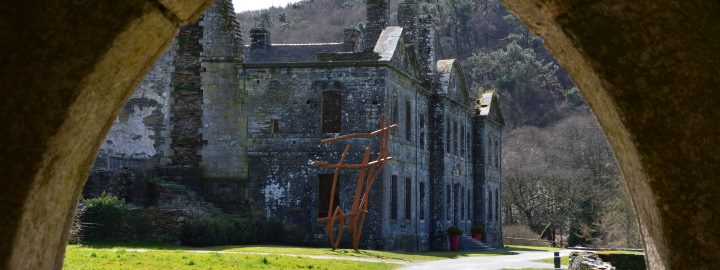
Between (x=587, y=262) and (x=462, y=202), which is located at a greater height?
(x=462, y=202)

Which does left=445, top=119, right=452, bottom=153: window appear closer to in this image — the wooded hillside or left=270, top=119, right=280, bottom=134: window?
the wooded hillside

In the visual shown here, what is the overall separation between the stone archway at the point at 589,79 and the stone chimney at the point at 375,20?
30738mm

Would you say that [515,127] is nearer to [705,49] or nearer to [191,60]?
[191,60]

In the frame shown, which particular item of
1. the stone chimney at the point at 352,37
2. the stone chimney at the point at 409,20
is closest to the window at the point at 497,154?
the stone chimney at the point at 352,37

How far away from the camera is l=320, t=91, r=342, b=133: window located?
32594 mm

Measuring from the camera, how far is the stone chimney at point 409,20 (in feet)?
129

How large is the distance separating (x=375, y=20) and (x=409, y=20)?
13.3 feet

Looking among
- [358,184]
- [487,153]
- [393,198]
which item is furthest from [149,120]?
[487,153]

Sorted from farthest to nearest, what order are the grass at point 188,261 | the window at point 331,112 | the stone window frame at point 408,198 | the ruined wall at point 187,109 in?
the stone window frame at point 408,198 → the ruined wall at point 187,109 → the window at point 331,112 → the grass at point 188,261

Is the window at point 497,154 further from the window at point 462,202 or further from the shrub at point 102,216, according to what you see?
the shrub at point 102,216

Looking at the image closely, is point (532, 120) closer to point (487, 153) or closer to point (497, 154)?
point (497, 154)

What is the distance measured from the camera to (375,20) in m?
35.8

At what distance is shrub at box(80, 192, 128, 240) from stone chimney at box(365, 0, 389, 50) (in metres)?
11.0

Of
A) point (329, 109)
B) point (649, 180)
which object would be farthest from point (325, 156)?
point (649, 180)
